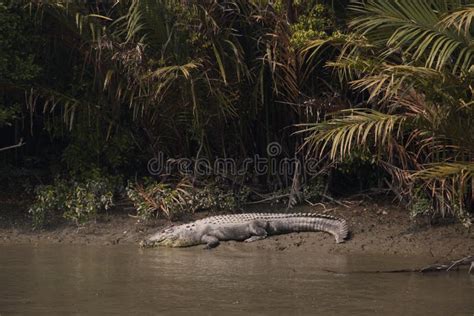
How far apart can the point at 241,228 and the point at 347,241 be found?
125 centimetres

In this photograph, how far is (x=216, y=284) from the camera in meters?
8.23

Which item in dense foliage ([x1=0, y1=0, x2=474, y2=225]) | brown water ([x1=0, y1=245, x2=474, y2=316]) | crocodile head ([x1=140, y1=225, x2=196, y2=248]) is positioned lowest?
brown water ([x1=0, y1=245, x2=474, y2=316])

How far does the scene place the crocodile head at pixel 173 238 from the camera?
413 inches

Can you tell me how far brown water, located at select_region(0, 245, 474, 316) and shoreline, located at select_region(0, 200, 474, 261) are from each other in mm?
382

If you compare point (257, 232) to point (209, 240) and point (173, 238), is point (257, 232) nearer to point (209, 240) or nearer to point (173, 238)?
point (209, 240)

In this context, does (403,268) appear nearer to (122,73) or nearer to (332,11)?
(332,11)

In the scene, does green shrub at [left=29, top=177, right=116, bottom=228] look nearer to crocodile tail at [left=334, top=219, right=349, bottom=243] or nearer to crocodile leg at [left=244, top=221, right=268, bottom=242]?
crocodile leg at [left=244, top=221, right=268, bottom=242]

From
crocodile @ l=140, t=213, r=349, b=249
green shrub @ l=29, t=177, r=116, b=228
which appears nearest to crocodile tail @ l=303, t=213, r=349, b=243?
crocodile @ l=140, t=213, r=349, b=249

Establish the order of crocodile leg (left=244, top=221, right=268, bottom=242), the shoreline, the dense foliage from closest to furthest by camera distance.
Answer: the shoreline → the dense foliage → crocodile leg (left=244, top=221, right=268, bottom=242)

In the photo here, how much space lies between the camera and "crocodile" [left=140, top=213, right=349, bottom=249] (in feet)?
34.5

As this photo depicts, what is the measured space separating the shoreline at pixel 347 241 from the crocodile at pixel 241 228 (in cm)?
9

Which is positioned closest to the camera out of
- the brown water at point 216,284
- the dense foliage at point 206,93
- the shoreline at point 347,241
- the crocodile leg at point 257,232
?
the brown water at point 216,284

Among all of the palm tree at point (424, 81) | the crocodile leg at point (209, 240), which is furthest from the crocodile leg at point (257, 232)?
the palm tree at point (424, 81)

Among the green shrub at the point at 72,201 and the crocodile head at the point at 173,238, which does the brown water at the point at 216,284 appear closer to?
the crocodile head at the point at 173,238
